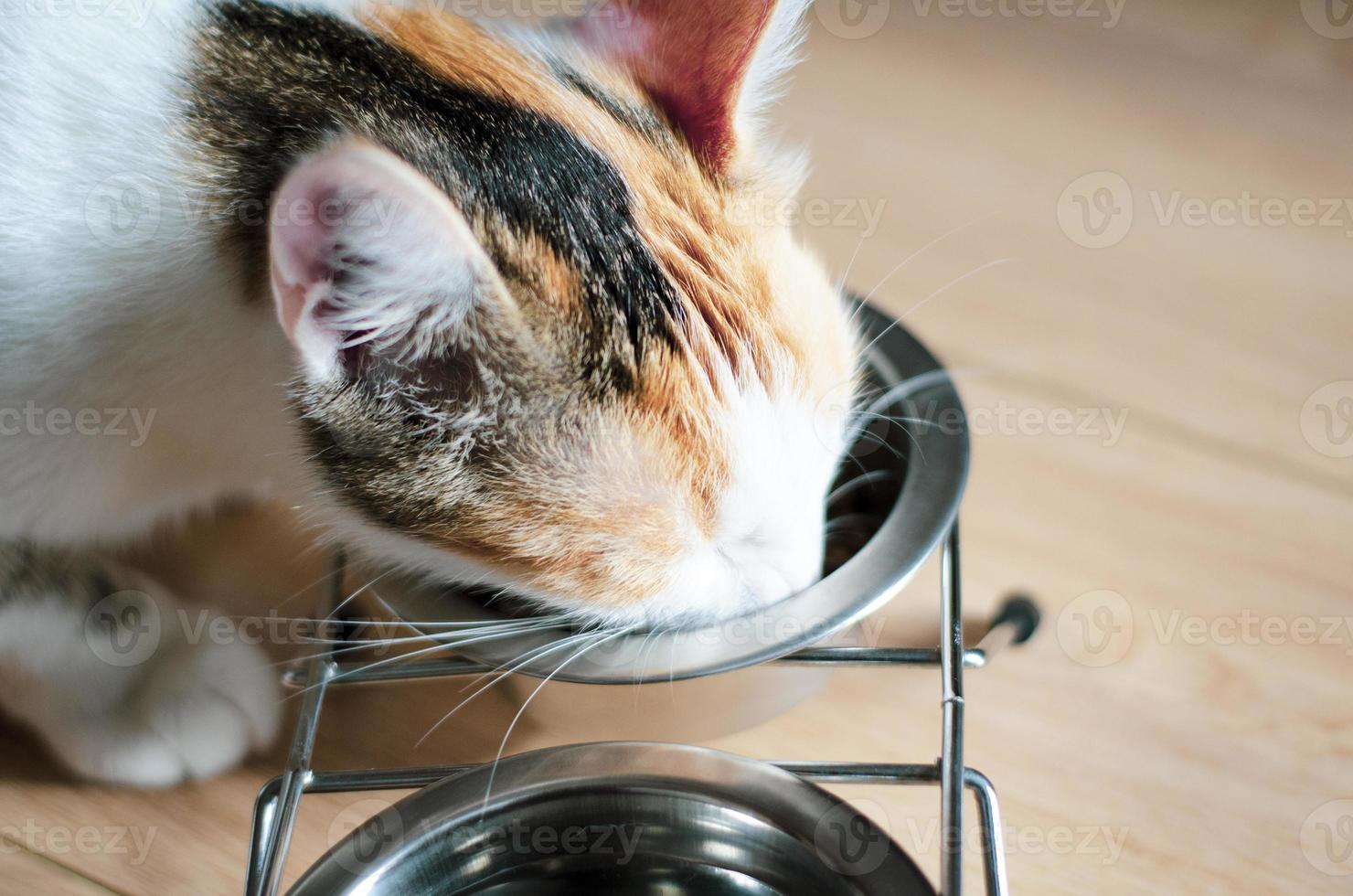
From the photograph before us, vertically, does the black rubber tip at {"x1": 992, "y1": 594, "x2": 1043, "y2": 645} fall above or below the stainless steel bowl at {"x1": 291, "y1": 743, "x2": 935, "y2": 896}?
above

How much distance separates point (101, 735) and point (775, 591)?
17.4 inches

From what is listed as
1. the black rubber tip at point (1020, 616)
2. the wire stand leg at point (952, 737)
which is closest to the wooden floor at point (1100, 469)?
the black rubber tip at point (1020, 616)

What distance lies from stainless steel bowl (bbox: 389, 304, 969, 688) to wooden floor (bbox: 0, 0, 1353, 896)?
12cm

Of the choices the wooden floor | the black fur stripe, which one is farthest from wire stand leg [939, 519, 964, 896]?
the black fur stripe

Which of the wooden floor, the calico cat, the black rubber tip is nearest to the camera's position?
the calico cat

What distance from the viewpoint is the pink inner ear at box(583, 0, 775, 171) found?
0.66 m

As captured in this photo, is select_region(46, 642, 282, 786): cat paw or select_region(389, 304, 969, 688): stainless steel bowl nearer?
select_region(389, 304, 969, 688): stainless steel bowl

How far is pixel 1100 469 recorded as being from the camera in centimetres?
96

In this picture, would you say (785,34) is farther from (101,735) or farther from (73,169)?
(101,735)

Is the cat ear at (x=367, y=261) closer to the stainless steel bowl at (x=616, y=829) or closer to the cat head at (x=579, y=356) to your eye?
the cat head at (x=579, y=356)

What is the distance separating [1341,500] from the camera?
3.04ft

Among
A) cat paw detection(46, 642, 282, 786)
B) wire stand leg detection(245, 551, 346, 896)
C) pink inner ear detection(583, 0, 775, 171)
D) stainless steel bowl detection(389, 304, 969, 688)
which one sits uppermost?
pink inner ear detection(583, 0, 775, 171)

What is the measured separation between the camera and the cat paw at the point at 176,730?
2.37 ft

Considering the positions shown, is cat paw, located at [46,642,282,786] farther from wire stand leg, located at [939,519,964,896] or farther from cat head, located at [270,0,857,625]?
wire stand leg, located at [939,519,964,896]
